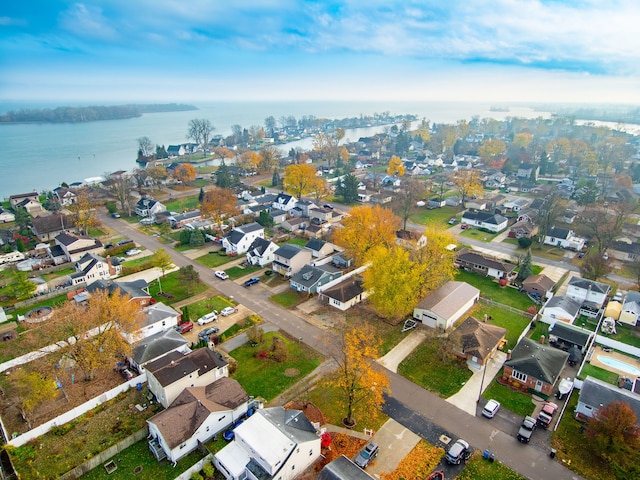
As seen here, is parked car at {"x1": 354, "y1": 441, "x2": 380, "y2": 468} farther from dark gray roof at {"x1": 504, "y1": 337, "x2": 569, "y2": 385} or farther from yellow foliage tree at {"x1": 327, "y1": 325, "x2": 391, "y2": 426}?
dark gray roof at {"x1": 504, "y1": 337, "x2": 569, "y2": 385}

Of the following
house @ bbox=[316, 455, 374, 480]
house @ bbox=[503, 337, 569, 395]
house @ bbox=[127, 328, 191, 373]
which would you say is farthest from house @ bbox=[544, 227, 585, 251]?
house @ bbox=[127, 328, 191, 373]

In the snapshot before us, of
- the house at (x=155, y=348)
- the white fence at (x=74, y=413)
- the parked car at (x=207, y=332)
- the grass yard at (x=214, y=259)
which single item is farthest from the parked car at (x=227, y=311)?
the grass yard at (x=214, y=259)

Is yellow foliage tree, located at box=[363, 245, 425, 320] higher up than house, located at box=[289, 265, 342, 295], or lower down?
higher up

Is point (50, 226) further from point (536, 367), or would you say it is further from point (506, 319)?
point (536, 367)

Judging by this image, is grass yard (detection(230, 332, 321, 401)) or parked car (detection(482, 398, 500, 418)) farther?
grass yard (detection(230, 332, 321, 401))

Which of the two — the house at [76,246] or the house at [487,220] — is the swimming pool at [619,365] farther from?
the house at [76,246]

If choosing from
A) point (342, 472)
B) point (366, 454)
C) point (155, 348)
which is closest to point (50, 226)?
point (155, 348)

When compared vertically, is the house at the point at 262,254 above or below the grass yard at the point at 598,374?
above
